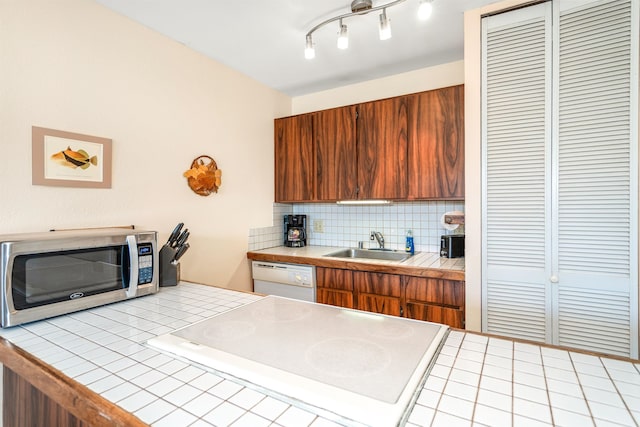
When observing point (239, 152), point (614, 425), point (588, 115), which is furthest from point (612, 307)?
point (239, 152)

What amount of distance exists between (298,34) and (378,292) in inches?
70.4

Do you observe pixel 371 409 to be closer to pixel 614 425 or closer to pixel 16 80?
pixel 614 425

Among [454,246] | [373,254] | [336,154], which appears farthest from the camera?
[373,254]

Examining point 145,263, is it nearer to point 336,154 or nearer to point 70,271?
point 70,271

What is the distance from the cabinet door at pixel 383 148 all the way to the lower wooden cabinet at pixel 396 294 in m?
0.64

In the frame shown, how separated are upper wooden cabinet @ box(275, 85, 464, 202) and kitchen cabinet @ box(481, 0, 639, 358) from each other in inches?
13.4

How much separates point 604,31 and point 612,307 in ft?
4.45

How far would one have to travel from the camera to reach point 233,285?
2.52 metres

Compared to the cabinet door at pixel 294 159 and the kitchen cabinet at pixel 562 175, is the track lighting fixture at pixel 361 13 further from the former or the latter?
the cabinet door at pixel 294 159

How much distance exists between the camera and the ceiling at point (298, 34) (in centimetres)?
171

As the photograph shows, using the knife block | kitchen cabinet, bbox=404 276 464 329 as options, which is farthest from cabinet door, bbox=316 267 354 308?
the knife block

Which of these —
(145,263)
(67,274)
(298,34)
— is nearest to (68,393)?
(67,274)

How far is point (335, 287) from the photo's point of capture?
230 centimetres

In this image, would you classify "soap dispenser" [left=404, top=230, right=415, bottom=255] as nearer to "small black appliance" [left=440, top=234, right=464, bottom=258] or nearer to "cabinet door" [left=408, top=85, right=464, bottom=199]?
"small black appliance" [left=440, top=234, right=464, bottom=258]
